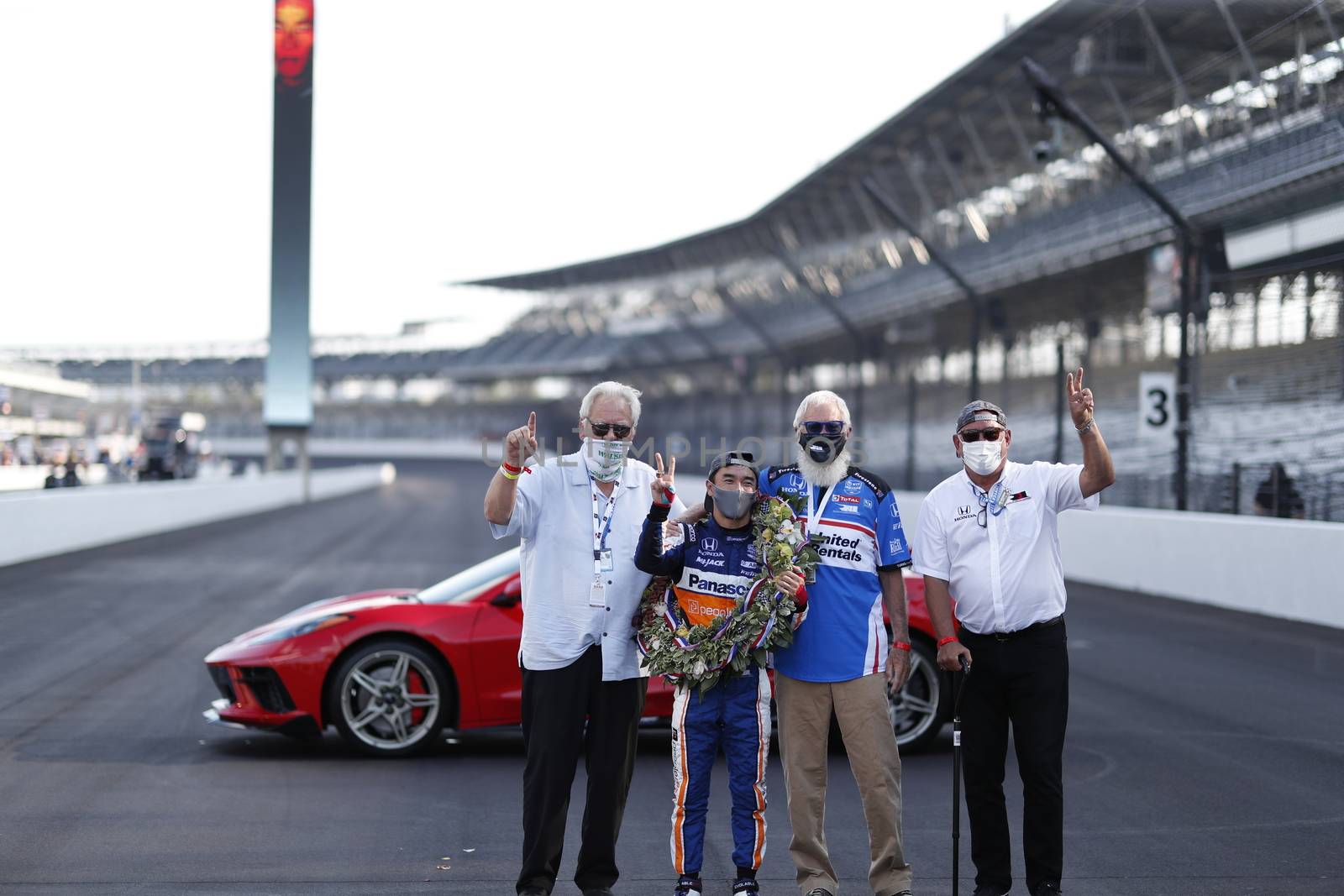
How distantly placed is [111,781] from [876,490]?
394 cm

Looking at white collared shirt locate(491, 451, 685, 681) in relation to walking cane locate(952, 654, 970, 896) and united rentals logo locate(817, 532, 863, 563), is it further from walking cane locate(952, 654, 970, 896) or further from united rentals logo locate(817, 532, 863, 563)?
walking cane locate(952, 654, 970, 896)

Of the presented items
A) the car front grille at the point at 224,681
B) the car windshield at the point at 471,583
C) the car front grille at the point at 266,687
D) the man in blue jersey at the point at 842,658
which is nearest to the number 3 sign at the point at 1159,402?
the car windshield at the point at 471,583

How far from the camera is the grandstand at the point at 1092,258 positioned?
16656 millimetres

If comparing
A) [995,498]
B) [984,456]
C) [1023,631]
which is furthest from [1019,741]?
[984,456]

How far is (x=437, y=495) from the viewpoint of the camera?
46.4 m

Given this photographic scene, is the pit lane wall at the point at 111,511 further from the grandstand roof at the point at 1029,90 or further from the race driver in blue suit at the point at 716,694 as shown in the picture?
the grandstand roof at the point at 1029,90

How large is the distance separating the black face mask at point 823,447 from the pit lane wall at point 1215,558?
691 centimetres

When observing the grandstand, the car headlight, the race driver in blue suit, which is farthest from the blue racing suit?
the grandstand

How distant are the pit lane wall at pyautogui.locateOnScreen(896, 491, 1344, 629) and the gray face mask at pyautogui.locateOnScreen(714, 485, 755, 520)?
278 inches

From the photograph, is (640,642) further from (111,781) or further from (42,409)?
(42,409)

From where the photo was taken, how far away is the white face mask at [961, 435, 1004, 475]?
4477mm

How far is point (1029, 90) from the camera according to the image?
27531mm

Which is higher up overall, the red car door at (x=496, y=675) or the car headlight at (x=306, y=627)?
the car headlight at (x=306, y=627)

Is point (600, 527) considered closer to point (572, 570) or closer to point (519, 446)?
point (572, 570)
